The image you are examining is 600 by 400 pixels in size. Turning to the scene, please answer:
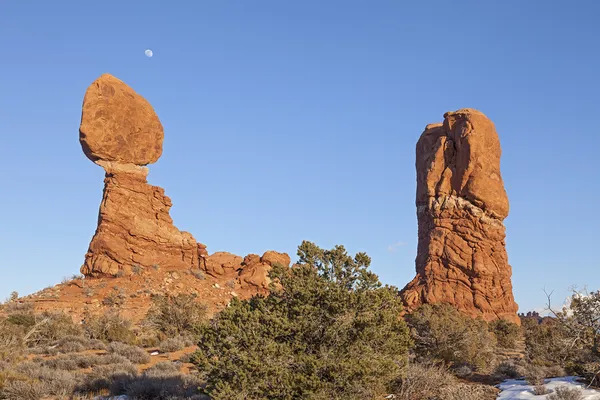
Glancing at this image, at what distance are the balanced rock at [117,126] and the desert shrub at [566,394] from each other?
120 ft

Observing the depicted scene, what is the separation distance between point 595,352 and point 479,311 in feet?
96.1

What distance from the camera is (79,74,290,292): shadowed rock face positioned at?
1513 inches

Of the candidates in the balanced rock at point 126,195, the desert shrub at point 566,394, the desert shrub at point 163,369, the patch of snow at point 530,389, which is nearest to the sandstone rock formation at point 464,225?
the balanced rock at point 126,195

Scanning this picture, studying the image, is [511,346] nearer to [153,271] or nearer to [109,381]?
[109,381]

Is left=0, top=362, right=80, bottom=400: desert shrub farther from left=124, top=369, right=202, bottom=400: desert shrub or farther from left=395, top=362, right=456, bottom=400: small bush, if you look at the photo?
left=395, top=362, right=456, bottom=400: small bush

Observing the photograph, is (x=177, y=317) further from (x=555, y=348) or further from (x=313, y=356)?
(x=313, y=356)

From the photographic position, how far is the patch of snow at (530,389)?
405 inches

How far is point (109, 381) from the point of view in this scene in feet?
41.5

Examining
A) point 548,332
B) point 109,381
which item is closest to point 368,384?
point 109,381

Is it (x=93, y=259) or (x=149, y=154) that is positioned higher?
(x=149, y=154)

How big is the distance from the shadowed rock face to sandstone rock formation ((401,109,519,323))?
12.5m

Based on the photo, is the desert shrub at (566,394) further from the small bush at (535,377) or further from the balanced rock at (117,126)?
the balanced rock at (117,126)

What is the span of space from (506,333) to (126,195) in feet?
93.7

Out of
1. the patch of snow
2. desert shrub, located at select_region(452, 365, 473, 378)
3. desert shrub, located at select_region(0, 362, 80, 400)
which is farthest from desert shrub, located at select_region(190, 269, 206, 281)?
the patch of snow
